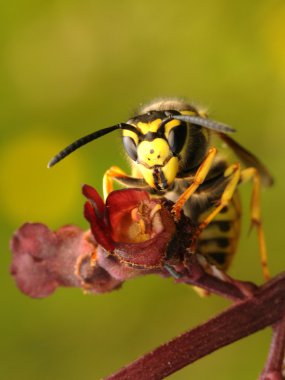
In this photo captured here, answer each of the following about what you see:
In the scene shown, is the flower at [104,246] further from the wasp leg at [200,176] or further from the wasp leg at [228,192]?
the wasp leg at [228,192]

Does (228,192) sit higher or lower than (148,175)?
lower

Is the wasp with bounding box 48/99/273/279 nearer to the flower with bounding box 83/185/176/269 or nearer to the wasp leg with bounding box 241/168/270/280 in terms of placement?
the wasp leg with bounding box 241/168/270/280

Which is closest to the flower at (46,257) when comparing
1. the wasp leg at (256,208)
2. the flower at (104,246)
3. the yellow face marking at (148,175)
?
the flower at (104,246)

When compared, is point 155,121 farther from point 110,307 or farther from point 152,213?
point 110,307

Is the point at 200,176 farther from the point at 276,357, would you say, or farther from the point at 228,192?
the point at 276,357

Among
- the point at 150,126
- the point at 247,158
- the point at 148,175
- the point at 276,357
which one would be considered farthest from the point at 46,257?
the point at 247,158
